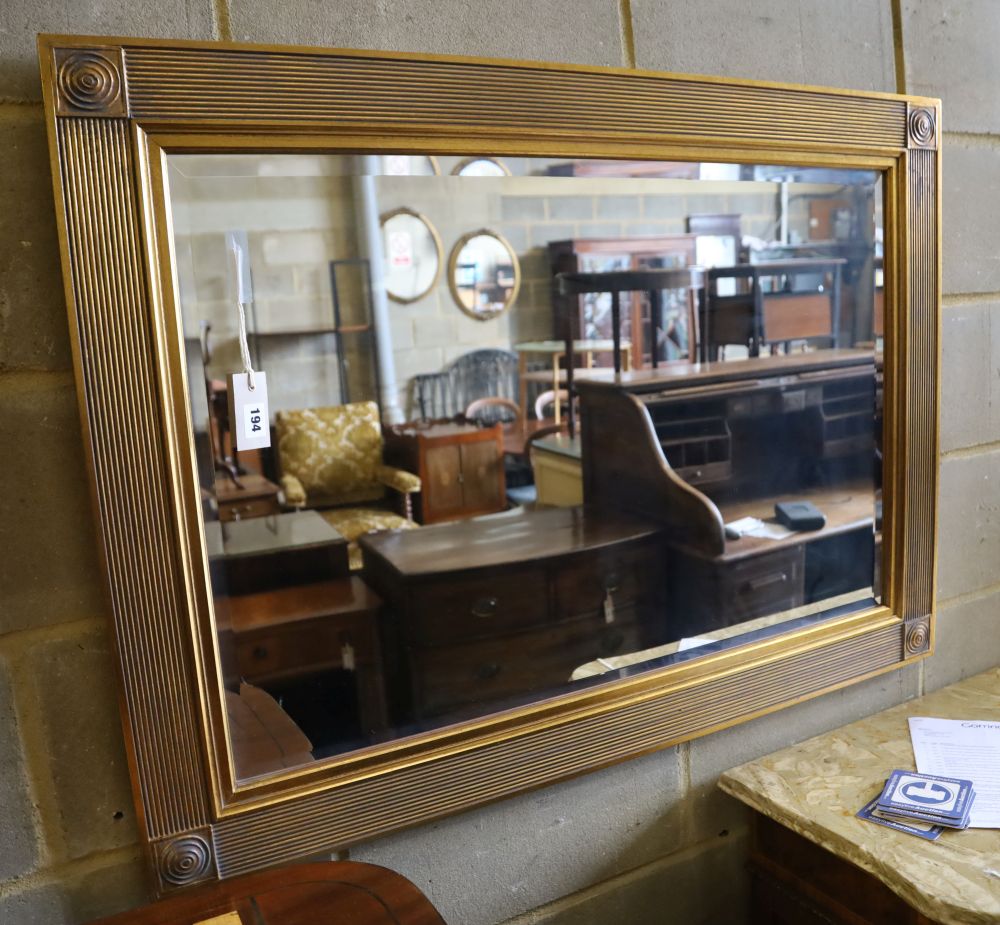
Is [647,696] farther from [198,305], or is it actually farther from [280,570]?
[198,305]

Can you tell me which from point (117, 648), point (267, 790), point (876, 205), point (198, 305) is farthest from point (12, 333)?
point (876, 205)

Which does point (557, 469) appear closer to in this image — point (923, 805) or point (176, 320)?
point (176, 320)

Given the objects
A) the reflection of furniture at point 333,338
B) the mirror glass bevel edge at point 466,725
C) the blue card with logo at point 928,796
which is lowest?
the blue card with logo at point 928,796

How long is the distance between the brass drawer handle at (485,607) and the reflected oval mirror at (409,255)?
373 millimetres

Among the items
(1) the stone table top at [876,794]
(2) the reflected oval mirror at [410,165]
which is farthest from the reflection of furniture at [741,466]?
(2) the reflected oval mirror at [410,165]

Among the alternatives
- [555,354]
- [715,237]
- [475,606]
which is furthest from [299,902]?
[715,237]

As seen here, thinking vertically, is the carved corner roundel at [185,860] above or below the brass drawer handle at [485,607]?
below

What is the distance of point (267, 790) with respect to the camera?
93cm

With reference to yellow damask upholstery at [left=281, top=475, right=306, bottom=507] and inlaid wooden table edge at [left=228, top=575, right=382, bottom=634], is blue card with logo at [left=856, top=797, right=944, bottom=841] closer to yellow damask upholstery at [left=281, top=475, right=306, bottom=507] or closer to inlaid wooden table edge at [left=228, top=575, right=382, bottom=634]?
inlaid wooden table edge at [left=228, top=575, right=382, bottom=634]

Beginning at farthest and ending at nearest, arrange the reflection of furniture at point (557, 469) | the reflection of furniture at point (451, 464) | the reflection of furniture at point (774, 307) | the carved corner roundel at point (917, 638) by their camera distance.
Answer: the carved corner roundel at point (917, 638), the reflection of furniture at point (774, 307), the reflection of furniture at point (557, 469), the reflection of furniture at point (451, 464)

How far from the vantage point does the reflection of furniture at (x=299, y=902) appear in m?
0.84

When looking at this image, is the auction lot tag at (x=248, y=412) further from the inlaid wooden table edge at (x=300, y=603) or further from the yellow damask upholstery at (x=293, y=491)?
the inlaid wooden table edge at (x=300, y=603)

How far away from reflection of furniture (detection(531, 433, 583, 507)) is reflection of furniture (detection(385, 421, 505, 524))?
55 millimetres

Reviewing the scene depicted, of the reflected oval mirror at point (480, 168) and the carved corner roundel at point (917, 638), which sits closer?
the reflected oval mirror at point (480, 168)
